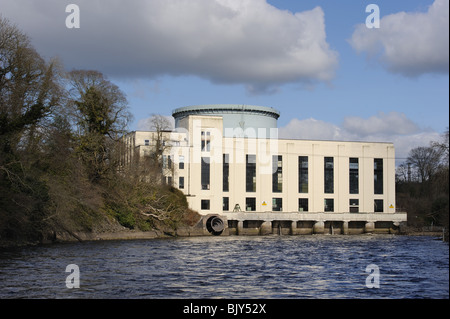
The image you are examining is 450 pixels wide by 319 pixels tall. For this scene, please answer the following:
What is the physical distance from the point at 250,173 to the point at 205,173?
764cm

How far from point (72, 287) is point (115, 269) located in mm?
6681

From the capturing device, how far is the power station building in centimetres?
8538

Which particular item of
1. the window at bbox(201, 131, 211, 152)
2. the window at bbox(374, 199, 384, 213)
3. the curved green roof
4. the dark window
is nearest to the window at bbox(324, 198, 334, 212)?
the window at bbox(374, 199, 384, 213)

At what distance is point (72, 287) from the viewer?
2355 cm

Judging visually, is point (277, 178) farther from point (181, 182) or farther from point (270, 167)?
point (181, 182)

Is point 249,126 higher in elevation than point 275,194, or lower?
higher

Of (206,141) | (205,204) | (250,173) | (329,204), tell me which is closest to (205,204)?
(205,204)

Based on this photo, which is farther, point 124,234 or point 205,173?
point 205,173

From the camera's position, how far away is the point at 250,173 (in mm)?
89500

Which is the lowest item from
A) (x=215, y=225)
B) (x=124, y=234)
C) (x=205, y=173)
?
(x=124, y=234)

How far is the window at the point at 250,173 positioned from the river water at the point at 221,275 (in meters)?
48.1
